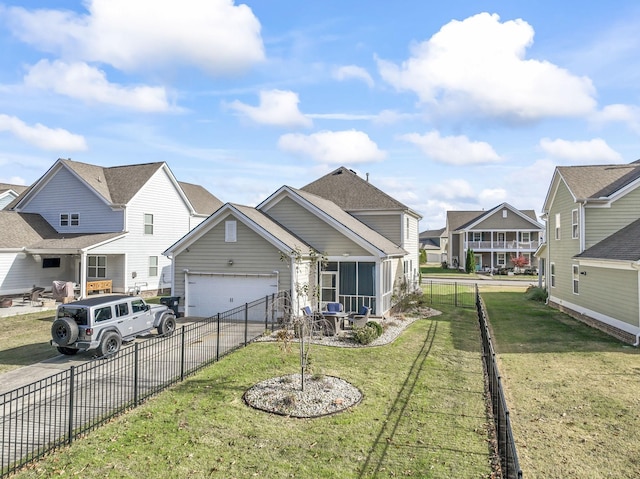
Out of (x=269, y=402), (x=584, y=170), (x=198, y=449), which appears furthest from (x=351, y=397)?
(x=584, y=170)

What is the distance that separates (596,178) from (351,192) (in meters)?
13.9

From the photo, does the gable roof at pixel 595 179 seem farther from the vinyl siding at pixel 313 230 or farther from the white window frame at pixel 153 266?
the white window frame at pixel 153 266

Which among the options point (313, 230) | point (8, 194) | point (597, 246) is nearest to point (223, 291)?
point (313, 230)

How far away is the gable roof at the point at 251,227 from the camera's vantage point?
19.1 meters

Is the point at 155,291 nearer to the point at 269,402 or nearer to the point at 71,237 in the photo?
the point at 71,237

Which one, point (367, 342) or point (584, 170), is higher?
point (584, 170)

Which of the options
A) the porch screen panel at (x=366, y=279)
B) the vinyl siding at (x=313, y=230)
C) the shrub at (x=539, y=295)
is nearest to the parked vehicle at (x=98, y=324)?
the vinyl siding at (x=313, y=230)

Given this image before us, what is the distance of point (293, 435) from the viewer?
8.10 m

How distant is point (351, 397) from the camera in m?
9.95

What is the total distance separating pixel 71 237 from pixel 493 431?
29.1m

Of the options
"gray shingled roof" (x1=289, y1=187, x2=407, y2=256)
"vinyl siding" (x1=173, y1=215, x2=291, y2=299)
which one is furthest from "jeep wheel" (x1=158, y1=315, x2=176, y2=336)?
"gray shingled roof" (x1=289, y1=187, x2=407, y2=256)

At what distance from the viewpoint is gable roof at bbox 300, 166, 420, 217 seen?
27.0m

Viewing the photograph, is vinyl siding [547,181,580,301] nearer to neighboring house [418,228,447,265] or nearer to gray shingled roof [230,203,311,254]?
gray shingled roof [230,203,311,254]

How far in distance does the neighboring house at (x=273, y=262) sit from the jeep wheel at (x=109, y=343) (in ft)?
21.5
